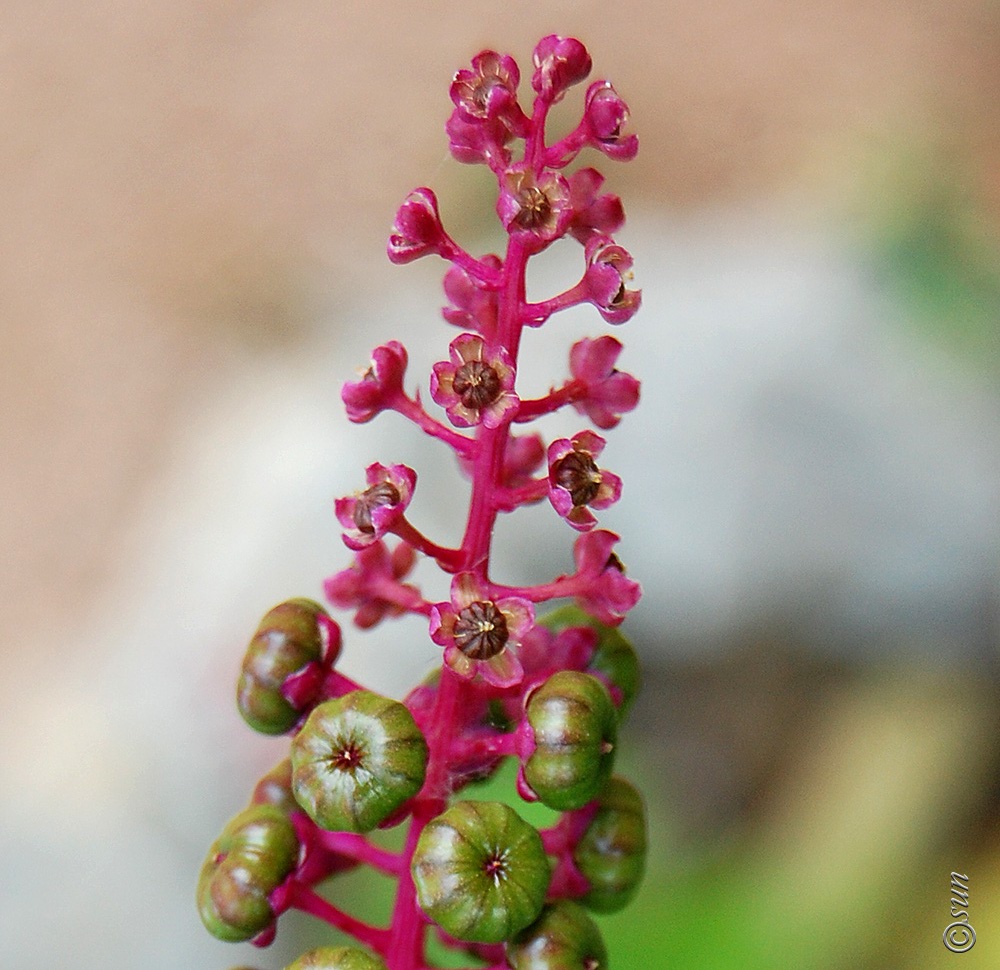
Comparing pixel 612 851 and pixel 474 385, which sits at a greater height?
pixel 474 385

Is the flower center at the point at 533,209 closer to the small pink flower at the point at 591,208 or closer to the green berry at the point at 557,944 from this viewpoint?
the small pink flower at the point at 591,208

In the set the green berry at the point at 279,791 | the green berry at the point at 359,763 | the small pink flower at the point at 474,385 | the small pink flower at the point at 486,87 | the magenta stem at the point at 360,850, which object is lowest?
the magenta stem at the point at 360,850

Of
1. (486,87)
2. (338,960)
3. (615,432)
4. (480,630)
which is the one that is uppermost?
(615,432)

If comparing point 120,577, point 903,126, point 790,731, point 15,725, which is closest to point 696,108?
point 903,126

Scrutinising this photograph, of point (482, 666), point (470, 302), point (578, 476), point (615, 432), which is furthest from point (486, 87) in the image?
point (615, 432)

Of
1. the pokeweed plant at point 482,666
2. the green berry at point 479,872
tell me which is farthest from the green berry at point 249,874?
the green berry at point 479,872

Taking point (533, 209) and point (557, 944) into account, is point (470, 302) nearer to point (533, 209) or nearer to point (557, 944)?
point (533, 209)
